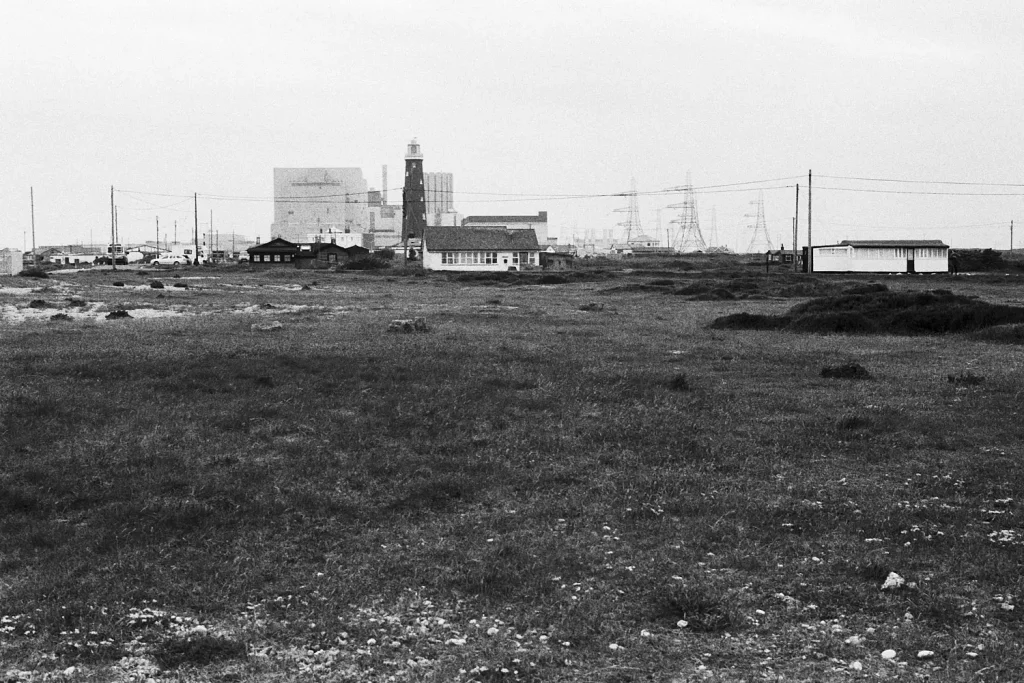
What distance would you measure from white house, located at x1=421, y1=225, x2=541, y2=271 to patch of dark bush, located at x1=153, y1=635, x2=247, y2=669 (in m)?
112

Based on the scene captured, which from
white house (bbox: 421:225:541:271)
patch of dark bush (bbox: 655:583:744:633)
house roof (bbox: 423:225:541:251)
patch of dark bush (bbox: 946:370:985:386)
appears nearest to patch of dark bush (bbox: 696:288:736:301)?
patch of dark bush (bbox: 946:370:985:386)

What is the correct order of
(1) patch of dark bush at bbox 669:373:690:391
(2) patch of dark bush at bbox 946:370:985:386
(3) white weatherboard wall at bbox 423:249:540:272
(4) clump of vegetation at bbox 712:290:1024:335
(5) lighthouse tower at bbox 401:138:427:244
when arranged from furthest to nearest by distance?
(5) lighthouse tower at bbox 401:138:427:244 → (3) white weatherboard wall at bbox 423:249:540:272 → (4) clump of vegetation at bbox 712:290:1024:335 → (2) patch of dark bush at bbox 946:370:985:386 → (1) patch of dark bush at bbox 669:373:690:391

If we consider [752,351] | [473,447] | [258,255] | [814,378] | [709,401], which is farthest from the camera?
[258,255]

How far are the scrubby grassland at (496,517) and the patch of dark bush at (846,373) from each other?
1.13 ft

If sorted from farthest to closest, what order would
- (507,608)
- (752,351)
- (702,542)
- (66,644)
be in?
1. (752,351)
2. (702,542)
3. (507,608)
4. (66,644)

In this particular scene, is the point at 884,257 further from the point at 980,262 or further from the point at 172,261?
the point at 172,261

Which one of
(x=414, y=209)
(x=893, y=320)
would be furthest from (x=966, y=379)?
(x=414, y=209)

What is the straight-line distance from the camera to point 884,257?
100188mm

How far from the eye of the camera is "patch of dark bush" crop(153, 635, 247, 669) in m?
7.14

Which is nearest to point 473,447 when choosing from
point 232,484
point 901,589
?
point 232,484

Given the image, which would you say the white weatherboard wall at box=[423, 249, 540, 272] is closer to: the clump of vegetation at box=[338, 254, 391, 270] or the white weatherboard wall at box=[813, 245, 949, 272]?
the clump of vegetation at box=[338, 254, 391, 270]

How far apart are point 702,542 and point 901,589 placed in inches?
82.8

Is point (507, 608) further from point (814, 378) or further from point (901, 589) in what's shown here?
point (814, 378)

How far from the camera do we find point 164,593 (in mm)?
8477
